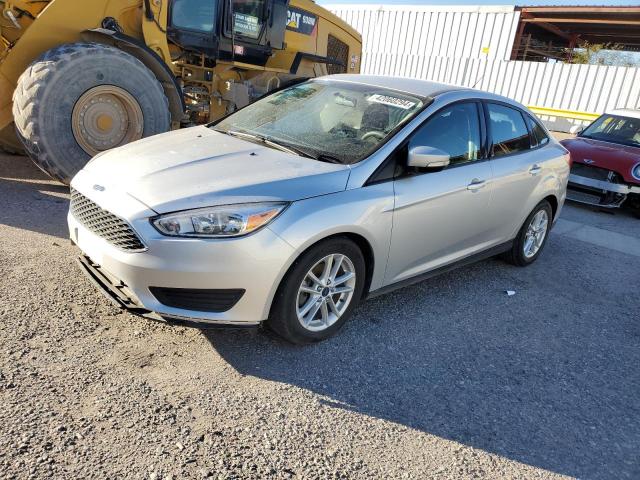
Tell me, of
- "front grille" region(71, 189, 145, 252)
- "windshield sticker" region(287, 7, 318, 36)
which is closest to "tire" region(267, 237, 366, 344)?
"front grille" region(71, 189, 145, 252)

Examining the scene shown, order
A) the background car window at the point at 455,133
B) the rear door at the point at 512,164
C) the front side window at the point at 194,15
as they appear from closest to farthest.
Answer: the background car window at the point at 455,133 → the rear door at the point at 512,164 → the front side window at the point at 194,15

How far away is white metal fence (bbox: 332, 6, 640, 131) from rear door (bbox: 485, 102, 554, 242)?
1502 centimetres

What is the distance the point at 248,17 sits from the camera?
7863 millimetres

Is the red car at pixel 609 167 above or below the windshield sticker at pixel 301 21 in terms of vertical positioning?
below

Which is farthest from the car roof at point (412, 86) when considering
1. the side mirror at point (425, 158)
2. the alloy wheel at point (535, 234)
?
the alloy wheel at point (535, 234)

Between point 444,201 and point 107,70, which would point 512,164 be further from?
point 107,70

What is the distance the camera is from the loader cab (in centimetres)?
729

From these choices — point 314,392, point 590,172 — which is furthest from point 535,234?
point 590,172

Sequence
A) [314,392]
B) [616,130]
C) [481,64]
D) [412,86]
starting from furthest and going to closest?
[481,64] → [616,130] → [412,86] → [314,392]

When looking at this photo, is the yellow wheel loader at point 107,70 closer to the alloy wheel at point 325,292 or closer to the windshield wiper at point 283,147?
the windshield wiper at point 283,147

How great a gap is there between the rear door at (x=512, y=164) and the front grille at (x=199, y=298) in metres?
2.50

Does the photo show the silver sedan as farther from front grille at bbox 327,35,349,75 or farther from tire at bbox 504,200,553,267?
front grille at bbox 327,35,349,75

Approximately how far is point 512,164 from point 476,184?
67cm

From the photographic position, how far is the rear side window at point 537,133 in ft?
16.9
